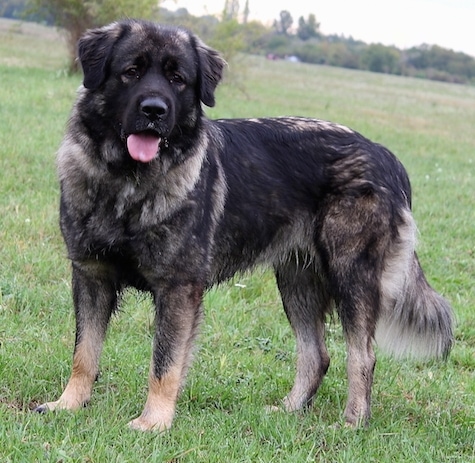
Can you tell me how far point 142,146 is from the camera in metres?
3.94

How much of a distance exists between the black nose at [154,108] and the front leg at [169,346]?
92cm

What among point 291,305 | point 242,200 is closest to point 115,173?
point 242,200

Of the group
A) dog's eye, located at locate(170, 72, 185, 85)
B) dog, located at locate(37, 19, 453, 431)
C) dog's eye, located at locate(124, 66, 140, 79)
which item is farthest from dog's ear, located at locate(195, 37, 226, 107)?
dog's eye, located at locate(124, 66, 140, 79)

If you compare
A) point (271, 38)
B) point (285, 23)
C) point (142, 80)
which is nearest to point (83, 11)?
point (142, 80)

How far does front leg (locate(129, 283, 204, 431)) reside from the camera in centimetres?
407

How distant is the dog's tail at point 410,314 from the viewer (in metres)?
4.75

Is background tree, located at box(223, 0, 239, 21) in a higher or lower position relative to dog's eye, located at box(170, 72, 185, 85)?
lower

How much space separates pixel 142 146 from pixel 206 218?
587mm

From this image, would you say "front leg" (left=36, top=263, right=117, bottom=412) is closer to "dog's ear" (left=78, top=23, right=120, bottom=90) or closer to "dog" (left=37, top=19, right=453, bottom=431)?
"dog" (left=37, top=19, right=453, bottom=431)

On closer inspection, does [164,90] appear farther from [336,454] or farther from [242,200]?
[336,454]

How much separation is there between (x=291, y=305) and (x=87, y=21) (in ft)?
77.0

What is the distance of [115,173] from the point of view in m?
4.08

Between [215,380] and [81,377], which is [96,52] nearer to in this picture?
[81,377]

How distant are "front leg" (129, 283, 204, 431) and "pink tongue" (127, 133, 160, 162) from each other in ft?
2.34
